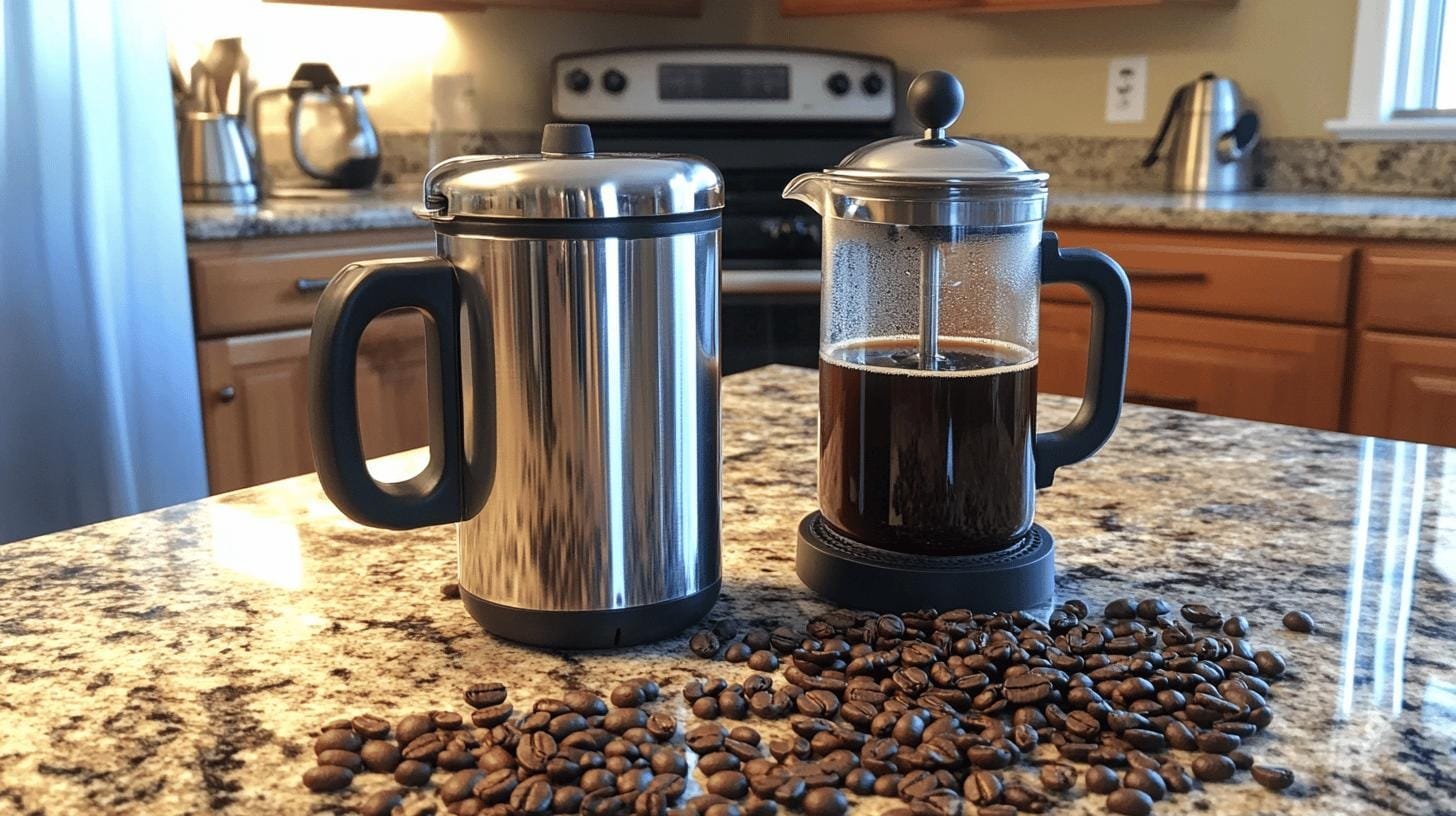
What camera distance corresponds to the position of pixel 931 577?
0.75 metres

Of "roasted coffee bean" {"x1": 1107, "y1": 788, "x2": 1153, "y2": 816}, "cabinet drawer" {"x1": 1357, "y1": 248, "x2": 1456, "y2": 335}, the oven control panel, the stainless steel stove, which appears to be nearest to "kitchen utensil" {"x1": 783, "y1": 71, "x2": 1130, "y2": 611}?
"roasted coffee bean" {"x1": 1107, "y1": 788, "x2": 1153, "y2": 816}

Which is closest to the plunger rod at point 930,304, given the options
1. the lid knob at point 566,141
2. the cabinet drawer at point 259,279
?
the lid knob at point 566,141

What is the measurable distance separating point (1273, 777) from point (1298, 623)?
0.66 feet

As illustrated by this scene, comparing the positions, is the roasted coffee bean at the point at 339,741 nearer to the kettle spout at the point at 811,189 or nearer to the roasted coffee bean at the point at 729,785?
the roasted coffee bean at the point at 729,785

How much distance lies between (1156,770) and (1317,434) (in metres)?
0.72

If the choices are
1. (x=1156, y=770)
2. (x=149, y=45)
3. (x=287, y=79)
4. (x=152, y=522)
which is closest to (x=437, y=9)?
(x=287, y=79)

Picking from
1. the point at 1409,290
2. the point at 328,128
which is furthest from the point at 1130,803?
the point at 328,128

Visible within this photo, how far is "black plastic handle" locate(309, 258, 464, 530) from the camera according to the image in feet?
2.07

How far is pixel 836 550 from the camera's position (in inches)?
30.8

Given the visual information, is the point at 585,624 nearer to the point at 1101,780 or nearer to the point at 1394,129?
the point at 1101,780

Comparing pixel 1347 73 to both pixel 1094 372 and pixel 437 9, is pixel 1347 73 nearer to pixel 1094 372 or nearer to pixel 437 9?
pixel 437 9

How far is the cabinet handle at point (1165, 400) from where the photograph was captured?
8.25 feet

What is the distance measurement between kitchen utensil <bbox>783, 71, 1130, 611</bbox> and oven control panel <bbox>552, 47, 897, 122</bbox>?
2435 millimetres

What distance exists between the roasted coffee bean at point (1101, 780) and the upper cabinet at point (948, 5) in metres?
2.61
